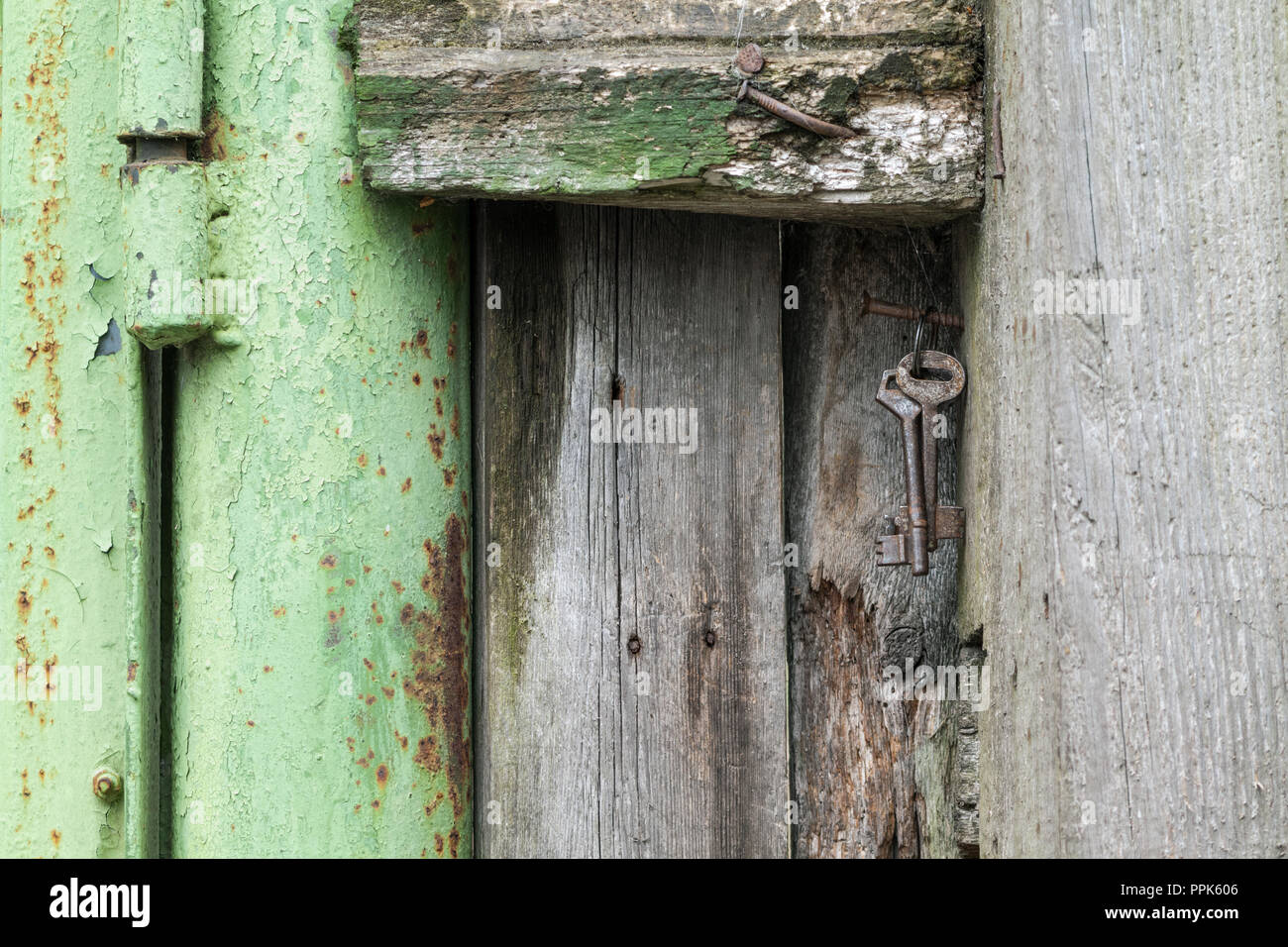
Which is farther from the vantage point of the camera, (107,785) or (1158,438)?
(107,785)

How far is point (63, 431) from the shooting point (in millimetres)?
1490

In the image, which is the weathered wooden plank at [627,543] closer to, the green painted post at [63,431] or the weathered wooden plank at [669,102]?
the weathered wooden plank at [669,102]

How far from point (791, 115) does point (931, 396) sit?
0.40 meters

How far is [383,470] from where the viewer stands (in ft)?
4.81

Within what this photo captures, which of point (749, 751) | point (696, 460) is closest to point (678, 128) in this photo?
point (696, 460)

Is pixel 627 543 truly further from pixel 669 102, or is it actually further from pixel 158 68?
pixel 158 68

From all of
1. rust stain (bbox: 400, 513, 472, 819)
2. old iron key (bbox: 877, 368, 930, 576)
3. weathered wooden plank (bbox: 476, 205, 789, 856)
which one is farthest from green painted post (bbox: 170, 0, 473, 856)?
old iron key (bbox: 877, 368, 930, 576)

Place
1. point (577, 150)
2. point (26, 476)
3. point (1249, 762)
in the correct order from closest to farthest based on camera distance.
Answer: point (1249, 762), point (577, 150), point (26, 476)

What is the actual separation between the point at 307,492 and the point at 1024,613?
870mm

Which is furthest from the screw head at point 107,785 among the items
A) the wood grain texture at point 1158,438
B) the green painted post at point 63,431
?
the wood grain texture at point 1158,438

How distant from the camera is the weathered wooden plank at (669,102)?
1.36 meters

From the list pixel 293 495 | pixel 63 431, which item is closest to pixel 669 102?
pixel 293 495
